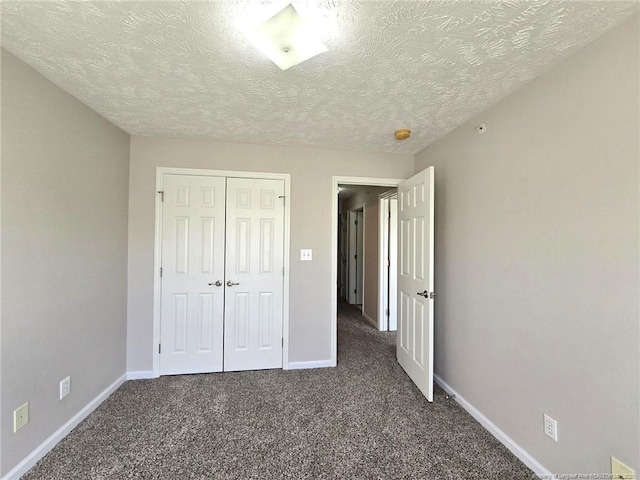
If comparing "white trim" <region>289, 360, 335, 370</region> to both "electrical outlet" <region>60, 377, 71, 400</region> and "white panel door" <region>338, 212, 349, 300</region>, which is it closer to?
"electrical outlet" <region>60, 377, 71, 400</region>

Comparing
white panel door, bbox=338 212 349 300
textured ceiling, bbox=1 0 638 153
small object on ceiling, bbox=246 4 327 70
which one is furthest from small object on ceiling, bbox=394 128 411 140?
white panel door, bbox=338 212 349 300

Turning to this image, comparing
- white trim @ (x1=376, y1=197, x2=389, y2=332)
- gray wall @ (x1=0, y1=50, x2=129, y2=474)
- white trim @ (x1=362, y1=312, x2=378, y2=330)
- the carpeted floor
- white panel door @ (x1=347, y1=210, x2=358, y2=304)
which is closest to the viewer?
gray wall @ (x1=0, y1=50, x2=129, y2=474)

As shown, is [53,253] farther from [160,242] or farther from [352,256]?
[352,256]

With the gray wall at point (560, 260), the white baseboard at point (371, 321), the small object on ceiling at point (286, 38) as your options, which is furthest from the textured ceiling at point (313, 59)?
the white baseboard at point (371, 321)

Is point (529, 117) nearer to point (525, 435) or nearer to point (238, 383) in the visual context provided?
point (525, 435)

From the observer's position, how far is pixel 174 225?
2.62 m

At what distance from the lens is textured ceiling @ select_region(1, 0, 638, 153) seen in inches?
45.4

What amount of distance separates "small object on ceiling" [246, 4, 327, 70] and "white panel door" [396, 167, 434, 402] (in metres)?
1.38

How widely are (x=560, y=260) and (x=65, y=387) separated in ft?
10.2

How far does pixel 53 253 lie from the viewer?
5.62 feet

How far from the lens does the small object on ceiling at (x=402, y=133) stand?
2.35 metres

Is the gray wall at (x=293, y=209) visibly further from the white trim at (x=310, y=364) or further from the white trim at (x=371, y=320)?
the white trim at (x=371, y=320)

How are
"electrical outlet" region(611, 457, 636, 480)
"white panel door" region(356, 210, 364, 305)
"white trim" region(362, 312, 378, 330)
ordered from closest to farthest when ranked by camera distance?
"electrical outlet" region(611, 457, 636, 480) → "white trim" region(362, 312, 378, 330) → "white panel door" region(356, 210, 364, 305)

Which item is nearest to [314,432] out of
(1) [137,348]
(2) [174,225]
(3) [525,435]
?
(3) [525,435]
